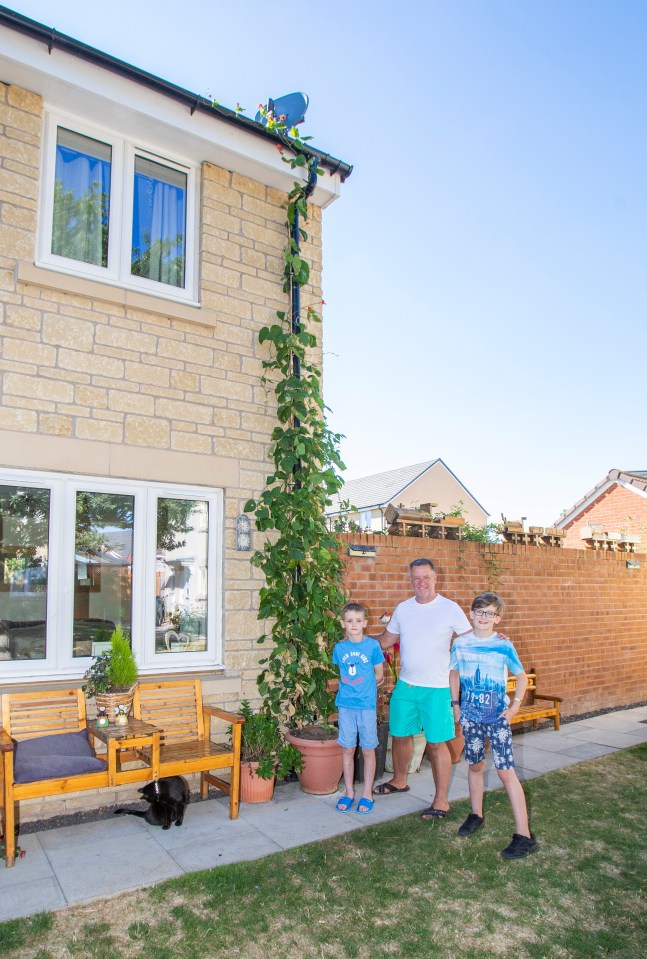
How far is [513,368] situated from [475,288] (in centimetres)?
379

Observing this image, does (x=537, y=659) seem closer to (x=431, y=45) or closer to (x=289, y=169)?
(x=289, y=169)

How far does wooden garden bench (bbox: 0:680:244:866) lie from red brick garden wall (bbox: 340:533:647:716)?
6.40ft

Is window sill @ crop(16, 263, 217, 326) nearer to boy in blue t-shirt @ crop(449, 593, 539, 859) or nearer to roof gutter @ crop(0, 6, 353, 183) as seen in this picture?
roof gutter @ crop(0, 6, 353, 183)

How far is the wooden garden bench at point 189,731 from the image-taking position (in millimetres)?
4621

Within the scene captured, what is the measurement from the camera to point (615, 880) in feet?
12.5

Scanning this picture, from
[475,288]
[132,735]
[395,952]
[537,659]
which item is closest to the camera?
[395,952]

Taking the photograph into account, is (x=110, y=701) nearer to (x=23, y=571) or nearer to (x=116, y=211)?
(x=23, y=571)

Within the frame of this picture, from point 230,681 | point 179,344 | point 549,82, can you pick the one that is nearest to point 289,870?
point 230,681

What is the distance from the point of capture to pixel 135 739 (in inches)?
170

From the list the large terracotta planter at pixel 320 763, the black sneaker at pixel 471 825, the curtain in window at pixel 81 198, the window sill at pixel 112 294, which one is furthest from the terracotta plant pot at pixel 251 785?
the curtain in window at pixel 81 198

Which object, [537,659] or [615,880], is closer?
[615,880]

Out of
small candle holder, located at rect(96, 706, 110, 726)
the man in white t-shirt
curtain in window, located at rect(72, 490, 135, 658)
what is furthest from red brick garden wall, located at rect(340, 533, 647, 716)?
small candle holder, located at rect(96, 706, 110, 726)

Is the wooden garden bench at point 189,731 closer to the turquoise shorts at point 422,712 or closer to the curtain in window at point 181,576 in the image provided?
the curtain in window at point 181,576

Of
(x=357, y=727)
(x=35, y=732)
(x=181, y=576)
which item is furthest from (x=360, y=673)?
(x=35, y=732)
